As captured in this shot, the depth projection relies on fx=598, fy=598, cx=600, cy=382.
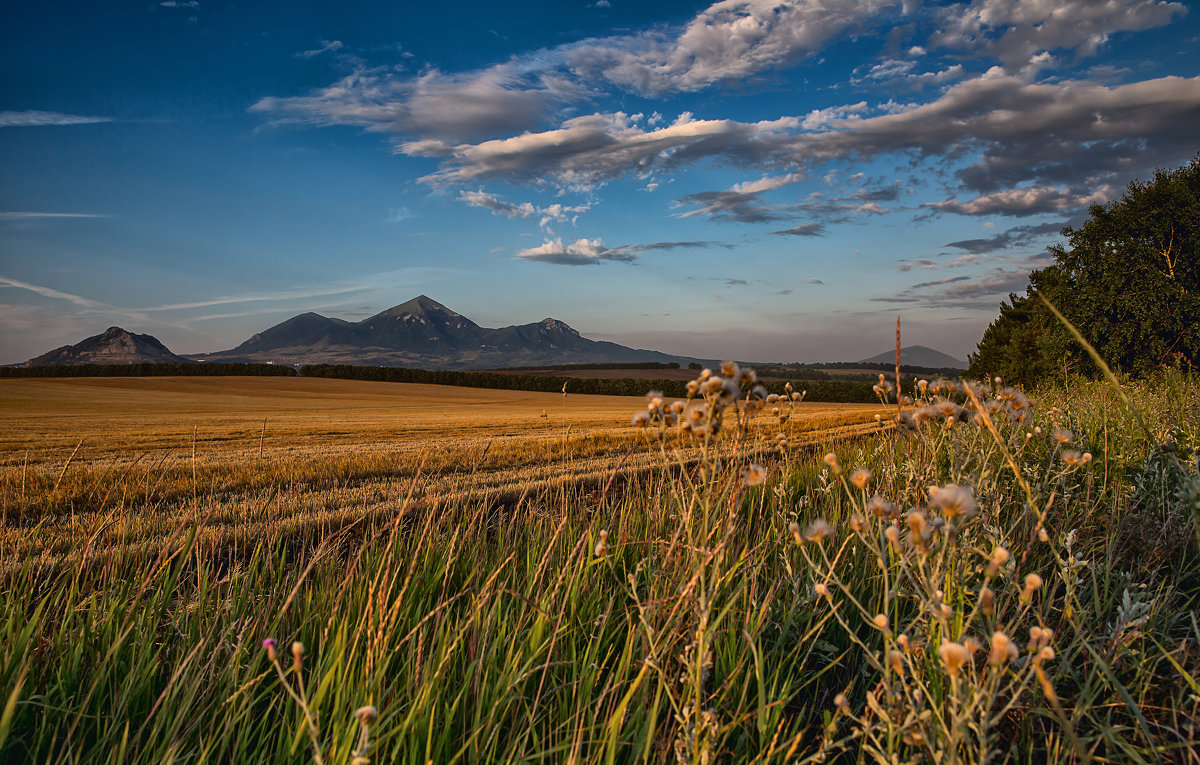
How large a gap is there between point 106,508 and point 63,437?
13.2 meters

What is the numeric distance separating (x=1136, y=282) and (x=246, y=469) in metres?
45.0

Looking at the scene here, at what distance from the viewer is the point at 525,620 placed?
2.62 metres

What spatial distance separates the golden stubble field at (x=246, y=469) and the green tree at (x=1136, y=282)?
69.2ft

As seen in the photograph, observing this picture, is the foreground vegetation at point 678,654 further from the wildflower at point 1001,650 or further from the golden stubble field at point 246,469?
the golden stubble field at point 246,469

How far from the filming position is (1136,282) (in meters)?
34.6

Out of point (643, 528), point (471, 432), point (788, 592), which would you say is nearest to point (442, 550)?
point (643, 528)

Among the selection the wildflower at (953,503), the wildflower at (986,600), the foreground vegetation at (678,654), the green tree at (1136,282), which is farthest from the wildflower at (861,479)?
the green tree at (1136,282)

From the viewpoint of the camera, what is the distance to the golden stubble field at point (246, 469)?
478cm

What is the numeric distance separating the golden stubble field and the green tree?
21086 millimetres

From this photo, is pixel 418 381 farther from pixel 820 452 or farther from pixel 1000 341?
pixel 820 452

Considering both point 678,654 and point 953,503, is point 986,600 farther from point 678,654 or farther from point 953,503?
point 678,654

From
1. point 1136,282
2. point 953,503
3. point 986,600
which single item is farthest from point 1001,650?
point 1136,282

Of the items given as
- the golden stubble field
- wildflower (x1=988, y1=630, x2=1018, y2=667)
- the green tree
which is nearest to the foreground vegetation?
wildflower (x1=988, y1=630, x2=1018, y2=667)

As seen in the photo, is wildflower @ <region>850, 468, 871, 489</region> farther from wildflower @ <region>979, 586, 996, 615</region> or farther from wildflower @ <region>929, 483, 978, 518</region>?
wildflower @ <region>979, 586, 996, 615</region>
